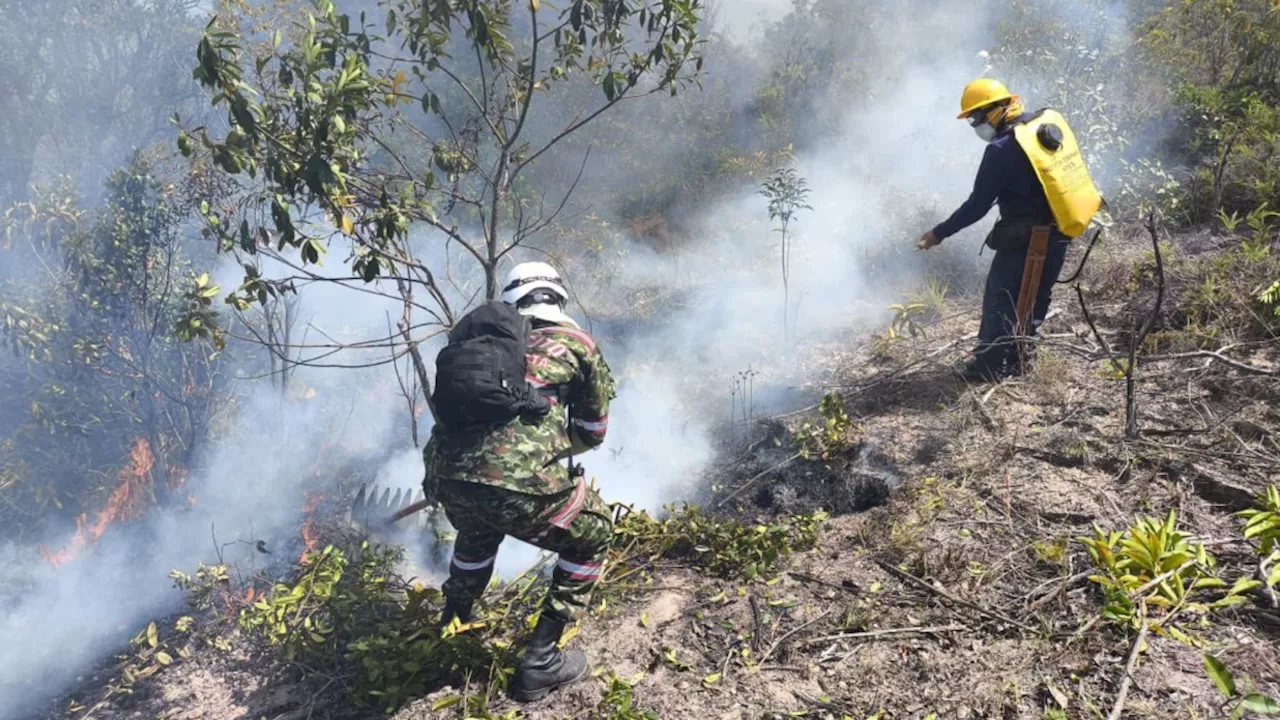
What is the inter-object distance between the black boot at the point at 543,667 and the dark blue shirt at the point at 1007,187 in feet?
9.65

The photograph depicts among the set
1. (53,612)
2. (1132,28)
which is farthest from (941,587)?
(1132,28)

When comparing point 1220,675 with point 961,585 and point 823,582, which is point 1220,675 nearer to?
point 961,585

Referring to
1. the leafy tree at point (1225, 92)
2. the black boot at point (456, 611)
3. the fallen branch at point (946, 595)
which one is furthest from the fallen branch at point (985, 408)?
the leafy tree at point (1225, 92)

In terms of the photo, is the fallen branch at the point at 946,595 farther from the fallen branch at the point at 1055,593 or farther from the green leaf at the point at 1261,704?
the green leaf at the point at 1261,704

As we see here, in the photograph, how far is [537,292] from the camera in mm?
3072

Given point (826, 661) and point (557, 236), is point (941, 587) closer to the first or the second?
point (826, 661)

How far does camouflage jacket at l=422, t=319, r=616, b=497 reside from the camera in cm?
264

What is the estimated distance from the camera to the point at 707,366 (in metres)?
7.09

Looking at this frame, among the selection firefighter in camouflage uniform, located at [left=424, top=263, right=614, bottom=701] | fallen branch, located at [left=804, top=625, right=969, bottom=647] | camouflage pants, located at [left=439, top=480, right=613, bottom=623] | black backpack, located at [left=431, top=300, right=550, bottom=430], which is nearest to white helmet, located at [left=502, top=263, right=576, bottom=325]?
firefighter in camouflage uniform, located at [left=424, top=263, right=614, bottom=701]

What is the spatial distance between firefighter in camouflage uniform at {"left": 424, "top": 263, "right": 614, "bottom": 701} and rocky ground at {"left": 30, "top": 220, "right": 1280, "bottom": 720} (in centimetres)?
27

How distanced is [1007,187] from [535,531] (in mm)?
3165

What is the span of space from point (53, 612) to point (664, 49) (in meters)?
6.52

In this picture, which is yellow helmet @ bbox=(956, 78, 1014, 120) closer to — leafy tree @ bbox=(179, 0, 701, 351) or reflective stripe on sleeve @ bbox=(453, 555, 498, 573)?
leafy tree @ bbox=(179, 0, 701, 351)

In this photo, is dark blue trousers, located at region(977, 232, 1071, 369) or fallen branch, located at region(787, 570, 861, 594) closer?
fallen branch, located at region(787, 570, 861, 594)
